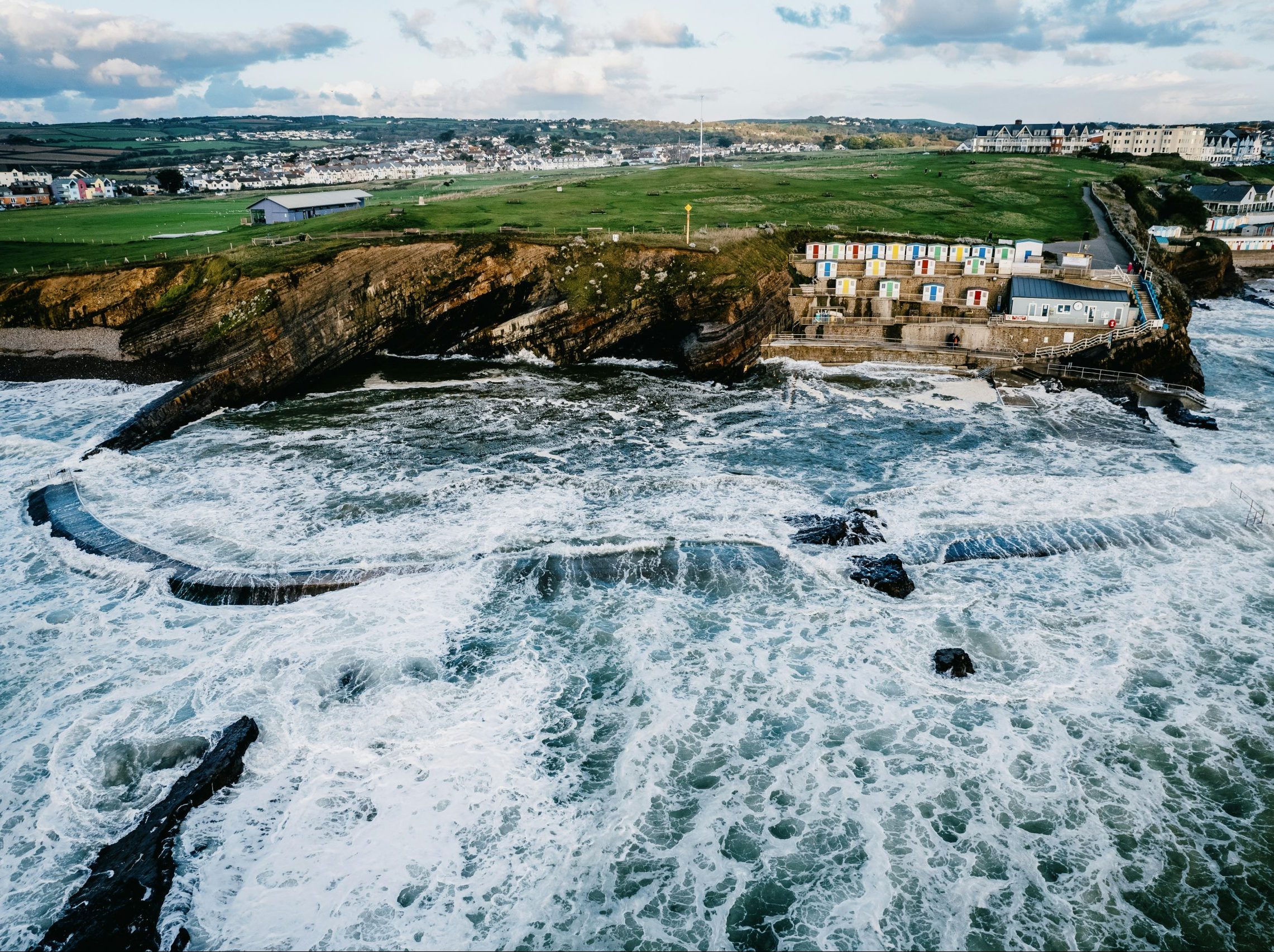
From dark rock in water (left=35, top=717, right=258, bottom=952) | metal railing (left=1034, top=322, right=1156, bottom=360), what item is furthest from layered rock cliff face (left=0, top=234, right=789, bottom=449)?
dark rock in water (left=35, top=717, right=258, bottom=952)

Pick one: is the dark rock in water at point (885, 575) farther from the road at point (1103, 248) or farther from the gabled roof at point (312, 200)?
the gabled roof at point (312, 200)

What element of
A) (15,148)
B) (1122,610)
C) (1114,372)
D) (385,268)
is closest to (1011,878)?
(1122,610)

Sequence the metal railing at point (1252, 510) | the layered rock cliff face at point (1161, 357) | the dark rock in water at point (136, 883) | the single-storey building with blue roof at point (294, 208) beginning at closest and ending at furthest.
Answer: the dark rock in water at point (136, 883) → the metal railing at point (1252, 510) → the layered rock cliff face at point (1161, 357) → the single-storey building with blue roof at point (294, 208)

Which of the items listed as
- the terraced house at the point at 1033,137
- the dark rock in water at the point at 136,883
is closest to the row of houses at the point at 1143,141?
the terraced house at the point at 1033,137

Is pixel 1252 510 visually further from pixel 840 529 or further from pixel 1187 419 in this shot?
pixel 840 529

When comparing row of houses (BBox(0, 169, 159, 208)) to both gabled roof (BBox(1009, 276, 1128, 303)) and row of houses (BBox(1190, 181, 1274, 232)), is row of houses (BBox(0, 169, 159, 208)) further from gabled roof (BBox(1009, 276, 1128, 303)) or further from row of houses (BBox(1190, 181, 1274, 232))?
row of houses (BBox(1190, 181, 1274, 232))

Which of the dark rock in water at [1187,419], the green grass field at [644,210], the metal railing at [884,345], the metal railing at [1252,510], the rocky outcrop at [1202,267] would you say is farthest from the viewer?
the rocky outcrop at [1202,267]

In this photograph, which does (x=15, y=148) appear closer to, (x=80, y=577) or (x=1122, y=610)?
(x=80, y=577)
